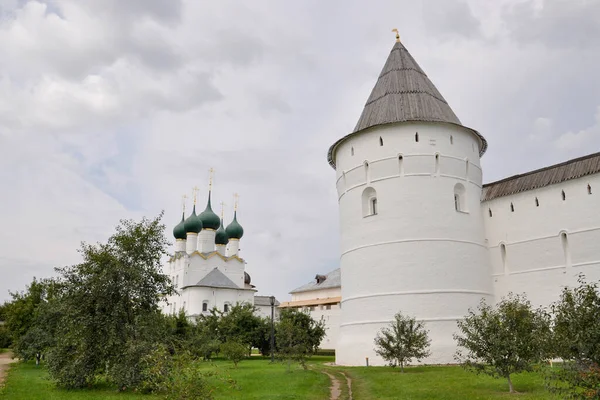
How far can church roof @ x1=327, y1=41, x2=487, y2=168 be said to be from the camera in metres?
21.4

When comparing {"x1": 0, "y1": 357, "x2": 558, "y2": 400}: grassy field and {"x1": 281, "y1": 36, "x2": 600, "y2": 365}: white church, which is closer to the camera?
{"x1": 0, "y1": 357, "x2": 558, "y2": 400}: grassy field

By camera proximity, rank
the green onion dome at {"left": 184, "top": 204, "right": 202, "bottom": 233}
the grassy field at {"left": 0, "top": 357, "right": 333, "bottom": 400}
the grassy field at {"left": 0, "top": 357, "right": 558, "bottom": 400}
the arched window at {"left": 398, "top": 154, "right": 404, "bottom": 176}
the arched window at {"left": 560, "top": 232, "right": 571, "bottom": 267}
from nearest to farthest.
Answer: the grassy field at {"left": 0, "top": 357, "right": 558, "bottom": 400}
the grassy field at {"left": 0, "top": 357, "right": 333, "bottom": 400}
the arched window at {"left": 560, "top": 232, "right": 571, "bottom": 267}
the arched window at {"left": 398, "top": 154, "right": 404, "bottom": 176}
the green onion dome at {"left": 184, "top": 204, "right": 202, "bottom": 233}

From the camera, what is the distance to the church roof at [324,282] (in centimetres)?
4069

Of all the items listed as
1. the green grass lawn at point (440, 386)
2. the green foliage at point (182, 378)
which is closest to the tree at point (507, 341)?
the green grass lawn at point (440, 386)

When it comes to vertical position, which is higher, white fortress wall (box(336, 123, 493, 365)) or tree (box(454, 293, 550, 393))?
white fortress wall (box(336, 123, 493, 365))

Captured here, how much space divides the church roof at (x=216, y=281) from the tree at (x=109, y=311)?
31.4 meters

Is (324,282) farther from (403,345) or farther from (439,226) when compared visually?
(403,345)

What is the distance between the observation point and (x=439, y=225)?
20109 mm

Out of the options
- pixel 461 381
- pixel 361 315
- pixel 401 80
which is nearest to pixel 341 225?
pixel 361 315

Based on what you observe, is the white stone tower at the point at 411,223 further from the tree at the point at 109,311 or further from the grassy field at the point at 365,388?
the tree at the point at 109,311

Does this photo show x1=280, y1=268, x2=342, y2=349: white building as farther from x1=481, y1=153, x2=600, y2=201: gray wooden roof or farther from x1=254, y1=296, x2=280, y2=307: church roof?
x1=481, y1=153, x2=600, y2=201: gray wooden roof

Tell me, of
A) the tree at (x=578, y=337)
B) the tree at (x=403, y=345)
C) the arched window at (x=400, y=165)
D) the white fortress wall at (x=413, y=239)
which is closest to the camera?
the tree at (x=578, y=337)

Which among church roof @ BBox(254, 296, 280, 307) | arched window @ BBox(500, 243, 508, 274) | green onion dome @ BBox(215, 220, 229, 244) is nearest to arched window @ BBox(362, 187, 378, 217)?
arched window @ BBox(500, 243, 508, 274)

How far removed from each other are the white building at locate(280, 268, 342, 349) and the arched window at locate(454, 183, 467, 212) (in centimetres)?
1536
